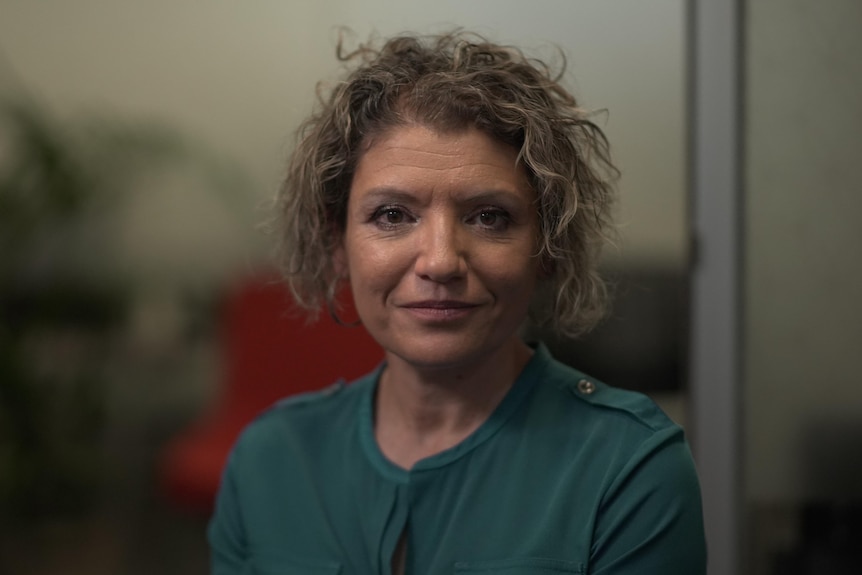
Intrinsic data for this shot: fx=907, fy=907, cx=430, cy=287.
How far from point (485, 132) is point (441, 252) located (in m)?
0.12

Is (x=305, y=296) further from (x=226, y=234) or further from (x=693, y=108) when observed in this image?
(x=226, y=234)

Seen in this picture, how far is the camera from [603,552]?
0.85 m

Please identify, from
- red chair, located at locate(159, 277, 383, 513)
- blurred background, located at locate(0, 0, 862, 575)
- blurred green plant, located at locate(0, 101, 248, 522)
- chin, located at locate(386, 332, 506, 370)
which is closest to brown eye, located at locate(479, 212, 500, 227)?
chin, located at locate(386, 332, 506, 370)

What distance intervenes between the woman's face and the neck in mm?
54

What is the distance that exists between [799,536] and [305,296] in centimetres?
81

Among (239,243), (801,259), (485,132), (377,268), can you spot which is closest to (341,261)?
(377,268)

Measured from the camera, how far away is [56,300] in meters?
1.97

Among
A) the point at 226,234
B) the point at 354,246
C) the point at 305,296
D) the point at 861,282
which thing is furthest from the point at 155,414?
the point at 861,282

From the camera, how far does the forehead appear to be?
82 centimetres

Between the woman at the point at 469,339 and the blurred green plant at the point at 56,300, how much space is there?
109cm

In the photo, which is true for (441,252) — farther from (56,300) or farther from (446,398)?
(56,300)

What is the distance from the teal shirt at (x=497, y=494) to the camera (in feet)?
2.77

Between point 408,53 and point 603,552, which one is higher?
point 408,53

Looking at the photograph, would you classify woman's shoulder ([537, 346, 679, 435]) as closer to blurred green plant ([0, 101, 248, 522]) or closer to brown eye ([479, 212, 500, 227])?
brown eye ([479, 212, 500, 227])
